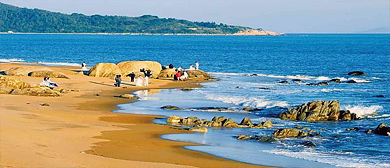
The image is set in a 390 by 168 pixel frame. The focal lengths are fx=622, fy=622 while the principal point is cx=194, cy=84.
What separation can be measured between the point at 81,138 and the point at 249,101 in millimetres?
16398

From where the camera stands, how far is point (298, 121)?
28203 millimetres

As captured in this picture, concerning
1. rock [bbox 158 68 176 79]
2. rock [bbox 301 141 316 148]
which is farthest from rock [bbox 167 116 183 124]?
rock [bbox 158 68 176 79]

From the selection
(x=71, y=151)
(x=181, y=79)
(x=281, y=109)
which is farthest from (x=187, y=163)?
(x=181, y=79)

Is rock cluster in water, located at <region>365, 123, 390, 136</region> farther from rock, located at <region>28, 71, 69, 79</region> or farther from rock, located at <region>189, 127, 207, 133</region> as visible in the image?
rock, located at <region>28, 71, 69, 79</region>

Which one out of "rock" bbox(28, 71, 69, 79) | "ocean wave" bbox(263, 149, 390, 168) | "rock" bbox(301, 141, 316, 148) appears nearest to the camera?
"ocean wave" bbox(263, 149, 390, 168)

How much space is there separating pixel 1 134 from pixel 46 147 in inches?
83.3

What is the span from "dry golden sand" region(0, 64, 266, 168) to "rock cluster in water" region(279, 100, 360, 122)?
6627 mm

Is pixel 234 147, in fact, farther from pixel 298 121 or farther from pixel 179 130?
pixel 298 121

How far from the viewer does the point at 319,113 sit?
28.7m

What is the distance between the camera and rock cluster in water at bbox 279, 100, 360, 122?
28453 mm

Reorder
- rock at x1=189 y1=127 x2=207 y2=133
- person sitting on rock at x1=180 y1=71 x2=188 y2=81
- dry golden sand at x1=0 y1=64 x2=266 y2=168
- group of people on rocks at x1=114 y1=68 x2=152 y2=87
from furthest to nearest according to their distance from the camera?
person sitting on rock at x1=180 y1=71 x2=188 y2=81
group of people on rocks at x1=114 y1=68 x2=152 y2=87
rock at x1=189 y1=127 x2=207 y2=133
dry golden sand at x1=0 y1=64 x2=266 y2=168

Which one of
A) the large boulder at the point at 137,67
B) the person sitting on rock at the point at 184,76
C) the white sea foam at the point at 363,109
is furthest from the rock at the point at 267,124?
the large boulder at the point at 137,67

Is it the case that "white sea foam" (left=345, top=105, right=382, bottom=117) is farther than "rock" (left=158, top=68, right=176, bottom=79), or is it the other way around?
"rock" (left=158, top=68, right=176, bottom=79)

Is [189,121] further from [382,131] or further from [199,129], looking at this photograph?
[382,131]
